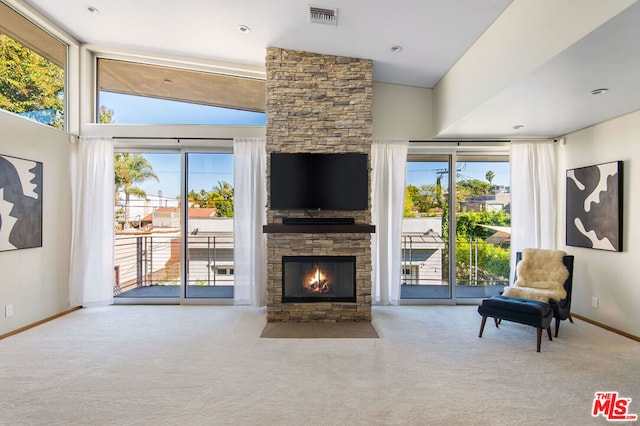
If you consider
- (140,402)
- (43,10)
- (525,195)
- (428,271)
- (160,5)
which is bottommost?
(140,402)

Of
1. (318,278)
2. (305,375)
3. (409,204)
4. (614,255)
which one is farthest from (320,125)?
(614,255)

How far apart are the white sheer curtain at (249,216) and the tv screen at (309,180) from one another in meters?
0.64

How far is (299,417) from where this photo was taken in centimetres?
210

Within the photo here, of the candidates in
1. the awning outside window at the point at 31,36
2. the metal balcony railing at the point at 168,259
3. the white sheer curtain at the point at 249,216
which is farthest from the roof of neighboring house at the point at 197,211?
the awning outside window at the point at 31,36

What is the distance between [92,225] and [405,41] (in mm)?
4820

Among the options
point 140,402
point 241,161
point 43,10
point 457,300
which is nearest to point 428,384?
point 140,402

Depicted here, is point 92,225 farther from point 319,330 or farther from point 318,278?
point 319,330

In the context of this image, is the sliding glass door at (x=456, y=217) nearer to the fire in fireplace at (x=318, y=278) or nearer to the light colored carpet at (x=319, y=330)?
the fire in fireplace at (x=318, y=278)

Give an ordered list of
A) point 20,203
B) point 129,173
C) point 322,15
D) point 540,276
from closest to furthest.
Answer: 1. point 322,15
2. point 20,203
3. point 540,276
4. point 129,173

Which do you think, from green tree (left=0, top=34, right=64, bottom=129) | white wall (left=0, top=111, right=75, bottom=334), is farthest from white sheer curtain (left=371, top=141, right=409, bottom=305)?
green tree (left=0, top=34, right=64, bottom=129)

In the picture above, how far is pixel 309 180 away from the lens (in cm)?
393

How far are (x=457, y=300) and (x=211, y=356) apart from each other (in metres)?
3.57

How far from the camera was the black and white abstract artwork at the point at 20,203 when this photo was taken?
11.4 ft

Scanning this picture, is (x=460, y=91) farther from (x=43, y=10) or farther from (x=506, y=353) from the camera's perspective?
(x=43, y=10)
